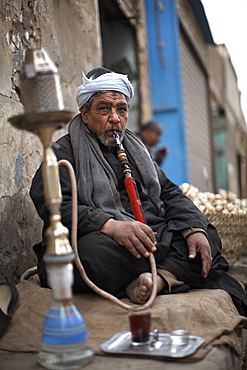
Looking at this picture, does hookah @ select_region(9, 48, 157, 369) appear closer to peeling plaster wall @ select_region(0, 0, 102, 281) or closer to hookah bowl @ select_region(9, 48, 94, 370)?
hookah bowl @ select_region(9, 48, 94, 370)

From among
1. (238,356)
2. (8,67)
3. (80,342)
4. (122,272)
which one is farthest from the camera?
(8,67)

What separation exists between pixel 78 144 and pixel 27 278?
0.94 m

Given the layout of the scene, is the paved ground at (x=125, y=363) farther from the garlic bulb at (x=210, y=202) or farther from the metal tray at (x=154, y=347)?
the garlic bulb at (x=210, y=202)

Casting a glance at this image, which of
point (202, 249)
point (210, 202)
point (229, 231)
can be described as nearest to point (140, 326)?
A: point (202, 249)

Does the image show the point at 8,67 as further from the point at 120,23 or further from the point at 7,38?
the point at 120,23

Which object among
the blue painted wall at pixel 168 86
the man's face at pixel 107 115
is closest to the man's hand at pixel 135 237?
the man's face at pixel 107 115

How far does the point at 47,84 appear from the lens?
1.97m

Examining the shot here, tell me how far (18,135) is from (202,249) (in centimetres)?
150

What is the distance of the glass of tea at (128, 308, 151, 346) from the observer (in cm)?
200

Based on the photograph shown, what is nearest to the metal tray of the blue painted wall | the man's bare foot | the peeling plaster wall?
the man's bare foot

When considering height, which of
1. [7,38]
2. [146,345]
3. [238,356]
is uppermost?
[7,38]

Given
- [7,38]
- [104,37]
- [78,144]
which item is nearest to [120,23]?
[104,37]

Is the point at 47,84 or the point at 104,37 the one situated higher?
the point at 104,37

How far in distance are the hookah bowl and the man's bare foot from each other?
0.68 meters
